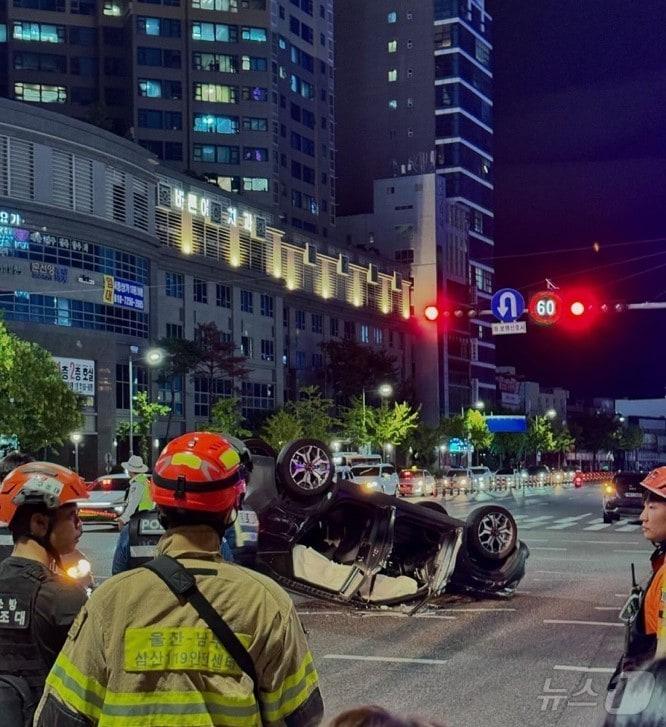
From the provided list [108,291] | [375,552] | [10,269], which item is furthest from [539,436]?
[375,552]

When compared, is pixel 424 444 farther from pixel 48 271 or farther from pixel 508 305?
pixel 508 305

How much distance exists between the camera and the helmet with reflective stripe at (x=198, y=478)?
135 inches

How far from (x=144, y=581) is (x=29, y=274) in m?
59.7

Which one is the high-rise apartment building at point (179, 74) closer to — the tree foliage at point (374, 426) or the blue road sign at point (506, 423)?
the tree foliage at point (374, 426)

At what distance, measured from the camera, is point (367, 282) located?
10856 centimetres

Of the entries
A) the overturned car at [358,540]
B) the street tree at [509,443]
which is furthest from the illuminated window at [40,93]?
the overturned car at [358,540]

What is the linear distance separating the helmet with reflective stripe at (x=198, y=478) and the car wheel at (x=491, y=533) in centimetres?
1035

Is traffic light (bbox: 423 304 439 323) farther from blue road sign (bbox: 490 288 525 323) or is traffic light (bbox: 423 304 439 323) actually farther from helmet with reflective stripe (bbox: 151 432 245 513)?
helmet with reflective stripe (bbox: 151 432 245 513)

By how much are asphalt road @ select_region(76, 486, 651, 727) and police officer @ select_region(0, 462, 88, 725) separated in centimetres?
186

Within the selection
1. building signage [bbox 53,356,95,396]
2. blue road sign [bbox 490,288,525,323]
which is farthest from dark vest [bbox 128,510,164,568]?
building signage [bbox 53,356,95,396]

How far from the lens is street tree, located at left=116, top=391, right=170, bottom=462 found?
218ft

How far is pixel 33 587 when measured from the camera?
420 cm

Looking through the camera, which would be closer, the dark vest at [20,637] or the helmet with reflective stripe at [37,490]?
the dark vest at [20,637]

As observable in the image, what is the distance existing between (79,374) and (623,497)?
131ft
